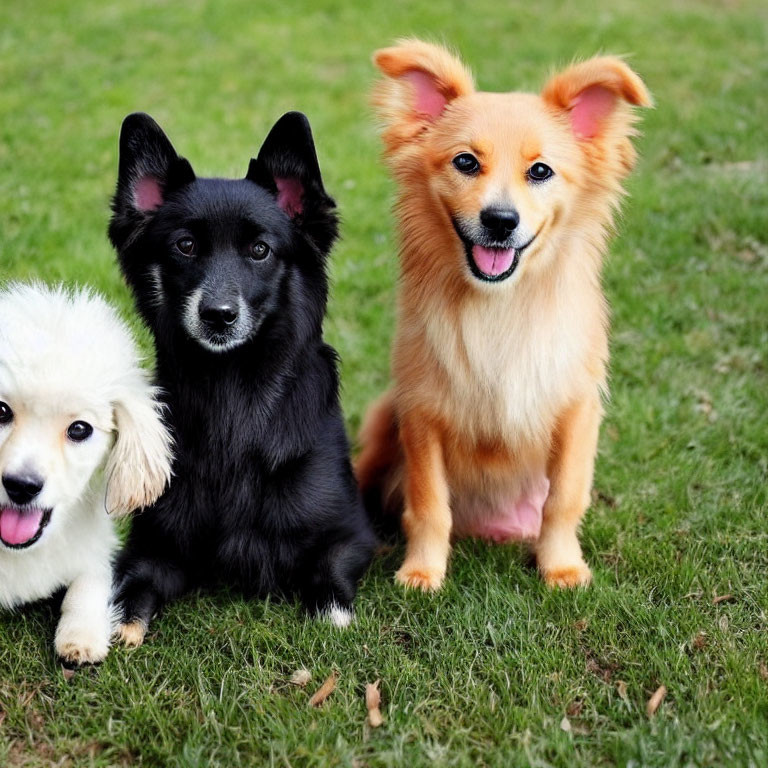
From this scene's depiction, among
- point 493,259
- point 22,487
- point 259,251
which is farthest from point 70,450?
point 493,259

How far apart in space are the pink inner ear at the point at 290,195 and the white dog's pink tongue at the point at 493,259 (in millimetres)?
601

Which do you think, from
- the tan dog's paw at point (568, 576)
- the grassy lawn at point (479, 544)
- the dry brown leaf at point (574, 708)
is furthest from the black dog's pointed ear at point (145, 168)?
the dry brown leaf at point (574, 708)

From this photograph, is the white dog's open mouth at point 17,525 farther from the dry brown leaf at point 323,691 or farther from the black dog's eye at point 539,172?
the black dog's eye at point 539,172

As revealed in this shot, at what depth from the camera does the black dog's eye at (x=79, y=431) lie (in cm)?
254

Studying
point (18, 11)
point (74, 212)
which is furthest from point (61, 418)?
point (18, 11)

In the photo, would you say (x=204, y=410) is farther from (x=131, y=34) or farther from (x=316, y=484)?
(x=131, y=34)

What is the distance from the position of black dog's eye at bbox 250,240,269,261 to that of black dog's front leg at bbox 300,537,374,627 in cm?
103

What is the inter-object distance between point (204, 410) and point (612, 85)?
173 cm

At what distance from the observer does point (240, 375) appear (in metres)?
2.82

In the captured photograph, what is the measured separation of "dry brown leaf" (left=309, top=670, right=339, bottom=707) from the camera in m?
2.62

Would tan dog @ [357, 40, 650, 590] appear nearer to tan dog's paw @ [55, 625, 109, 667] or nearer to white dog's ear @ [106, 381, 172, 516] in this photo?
white dog's ear @ [106, 381, 172, 516]

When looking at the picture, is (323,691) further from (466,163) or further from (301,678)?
(466,163)

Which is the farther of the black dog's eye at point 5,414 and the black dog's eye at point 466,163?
the black dog's eye at point 466,163

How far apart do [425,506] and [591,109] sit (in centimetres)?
152
